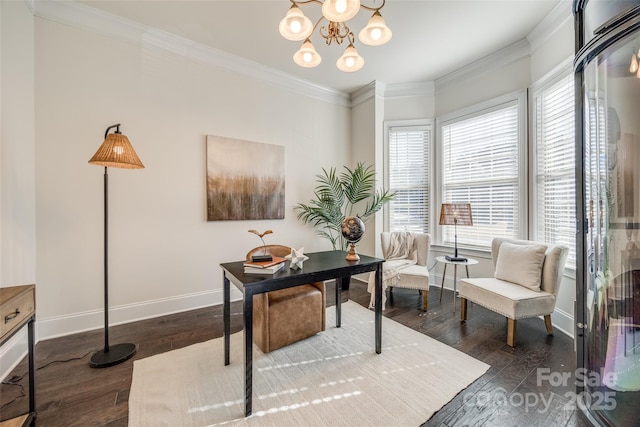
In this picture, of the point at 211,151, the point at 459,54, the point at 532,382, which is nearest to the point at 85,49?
the point at 211,151

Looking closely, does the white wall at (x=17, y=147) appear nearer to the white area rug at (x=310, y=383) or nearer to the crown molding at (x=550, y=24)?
the white area rug at (x=310, y=383)

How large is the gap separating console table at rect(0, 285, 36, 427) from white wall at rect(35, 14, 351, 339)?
134 cm

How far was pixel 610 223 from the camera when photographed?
4.76ft

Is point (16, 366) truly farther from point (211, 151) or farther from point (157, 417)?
point (211, 151)

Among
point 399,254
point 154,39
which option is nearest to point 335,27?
point 154,39

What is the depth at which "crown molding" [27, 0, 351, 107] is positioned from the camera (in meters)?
2.34

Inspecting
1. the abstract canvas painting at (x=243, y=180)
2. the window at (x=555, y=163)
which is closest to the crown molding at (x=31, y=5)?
the abstract canvas painting at (x=243, y=180)

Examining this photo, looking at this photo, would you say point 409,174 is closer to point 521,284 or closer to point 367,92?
point 367,92

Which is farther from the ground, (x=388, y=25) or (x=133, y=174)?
(x=388, y=25)

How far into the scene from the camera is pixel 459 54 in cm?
323

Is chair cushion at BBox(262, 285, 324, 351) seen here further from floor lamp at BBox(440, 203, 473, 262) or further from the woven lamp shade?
floor lamp at BBox(440, 203, 473, 262)

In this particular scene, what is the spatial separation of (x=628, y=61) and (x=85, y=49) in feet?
13.5

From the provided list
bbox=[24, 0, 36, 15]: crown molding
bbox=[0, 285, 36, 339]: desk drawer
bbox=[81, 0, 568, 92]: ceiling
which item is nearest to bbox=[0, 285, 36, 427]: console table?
bbox=[0, 285, 36, 339]: desk drawer

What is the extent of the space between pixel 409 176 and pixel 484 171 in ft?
3.36
